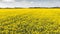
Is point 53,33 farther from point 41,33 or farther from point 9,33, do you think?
point 9,33

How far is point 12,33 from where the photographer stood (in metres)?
12.6

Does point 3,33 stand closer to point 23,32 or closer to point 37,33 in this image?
point 23,32

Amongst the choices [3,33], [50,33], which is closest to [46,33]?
[50,33]

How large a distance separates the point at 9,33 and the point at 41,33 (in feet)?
7.79

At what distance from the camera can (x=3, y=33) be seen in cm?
1277

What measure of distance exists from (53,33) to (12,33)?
305cm

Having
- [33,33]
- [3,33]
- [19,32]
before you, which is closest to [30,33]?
[33,33]

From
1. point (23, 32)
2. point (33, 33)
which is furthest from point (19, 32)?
point (33, 33)

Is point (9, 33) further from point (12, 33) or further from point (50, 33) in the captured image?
point (50, 33)

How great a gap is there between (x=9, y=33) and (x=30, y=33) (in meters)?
1.54

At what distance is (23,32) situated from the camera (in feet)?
43.5

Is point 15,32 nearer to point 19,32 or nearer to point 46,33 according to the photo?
point 19,32

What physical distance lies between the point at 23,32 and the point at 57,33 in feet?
8.46

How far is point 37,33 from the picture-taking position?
41.7 ft
